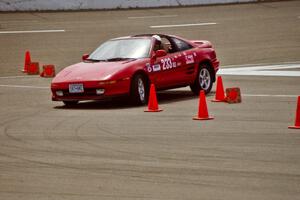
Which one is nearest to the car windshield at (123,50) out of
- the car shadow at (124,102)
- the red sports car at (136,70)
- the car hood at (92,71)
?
the red sports car at (136,70)

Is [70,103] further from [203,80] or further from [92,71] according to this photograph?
[203,80]

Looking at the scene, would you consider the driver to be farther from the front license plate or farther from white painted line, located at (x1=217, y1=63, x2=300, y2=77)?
white painted line, located at (x1=217, y1=63, x2=300, y2=77)

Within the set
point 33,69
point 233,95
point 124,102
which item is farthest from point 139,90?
point 33,69

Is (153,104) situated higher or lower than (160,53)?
lower

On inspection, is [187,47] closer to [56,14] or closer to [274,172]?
[274,172]

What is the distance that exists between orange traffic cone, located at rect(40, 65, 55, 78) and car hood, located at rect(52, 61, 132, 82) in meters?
5.46

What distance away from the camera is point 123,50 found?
17.3 meters

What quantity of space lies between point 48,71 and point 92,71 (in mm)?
6216

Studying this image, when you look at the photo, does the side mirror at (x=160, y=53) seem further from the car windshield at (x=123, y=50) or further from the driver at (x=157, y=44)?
the driver at (x=157, y=44)

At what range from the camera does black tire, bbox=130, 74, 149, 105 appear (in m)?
16.2

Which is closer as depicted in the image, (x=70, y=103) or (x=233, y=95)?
(x=233, y=95)

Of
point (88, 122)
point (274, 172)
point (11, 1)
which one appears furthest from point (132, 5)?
point (274, 172)

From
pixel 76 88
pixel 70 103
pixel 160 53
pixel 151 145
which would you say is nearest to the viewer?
pixel 151 145

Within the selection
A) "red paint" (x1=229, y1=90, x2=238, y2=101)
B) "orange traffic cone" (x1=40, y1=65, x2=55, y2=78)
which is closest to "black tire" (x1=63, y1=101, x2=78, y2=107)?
"red paint" (x1=229, y1=90, x2=238, y2=101)
